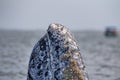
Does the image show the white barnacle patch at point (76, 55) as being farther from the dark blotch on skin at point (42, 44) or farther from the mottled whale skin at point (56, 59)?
the dark blotch on skin at point (42, 44)

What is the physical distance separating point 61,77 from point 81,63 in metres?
0.96

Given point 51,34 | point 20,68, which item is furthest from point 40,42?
point 20,68

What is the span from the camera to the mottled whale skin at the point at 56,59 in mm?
16109

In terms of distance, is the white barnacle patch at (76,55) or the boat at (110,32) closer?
the white barnacle patch at (76,55)

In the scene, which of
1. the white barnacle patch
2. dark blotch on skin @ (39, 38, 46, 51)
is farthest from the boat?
the white barnacle patch

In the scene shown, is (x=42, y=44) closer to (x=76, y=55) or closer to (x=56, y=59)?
(x=56, y=59)

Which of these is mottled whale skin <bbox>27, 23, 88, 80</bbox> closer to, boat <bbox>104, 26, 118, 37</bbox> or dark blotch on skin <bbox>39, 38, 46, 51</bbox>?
dark blotch on skin <bbox>39, 38, 46, 51</bbox>

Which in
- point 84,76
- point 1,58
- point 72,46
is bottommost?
point 84,76

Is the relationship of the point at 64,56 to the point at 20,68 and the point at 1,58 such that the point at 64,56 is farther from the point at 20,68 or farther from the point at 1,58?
the point at 1,58

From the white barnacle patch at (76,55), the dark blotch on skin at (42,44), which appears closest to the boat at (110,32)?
the dark blotch on skin at (42,44)

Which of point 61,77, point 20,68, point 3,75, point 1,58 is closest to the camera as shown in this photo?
point 61,77

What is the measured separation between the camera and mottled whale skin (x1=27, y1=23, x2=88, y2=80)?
52.9 feet

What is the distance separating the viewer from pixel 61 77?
16.0 m

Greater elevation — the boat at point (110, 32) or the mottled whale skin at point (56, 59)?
the boat at point (110, 32)
